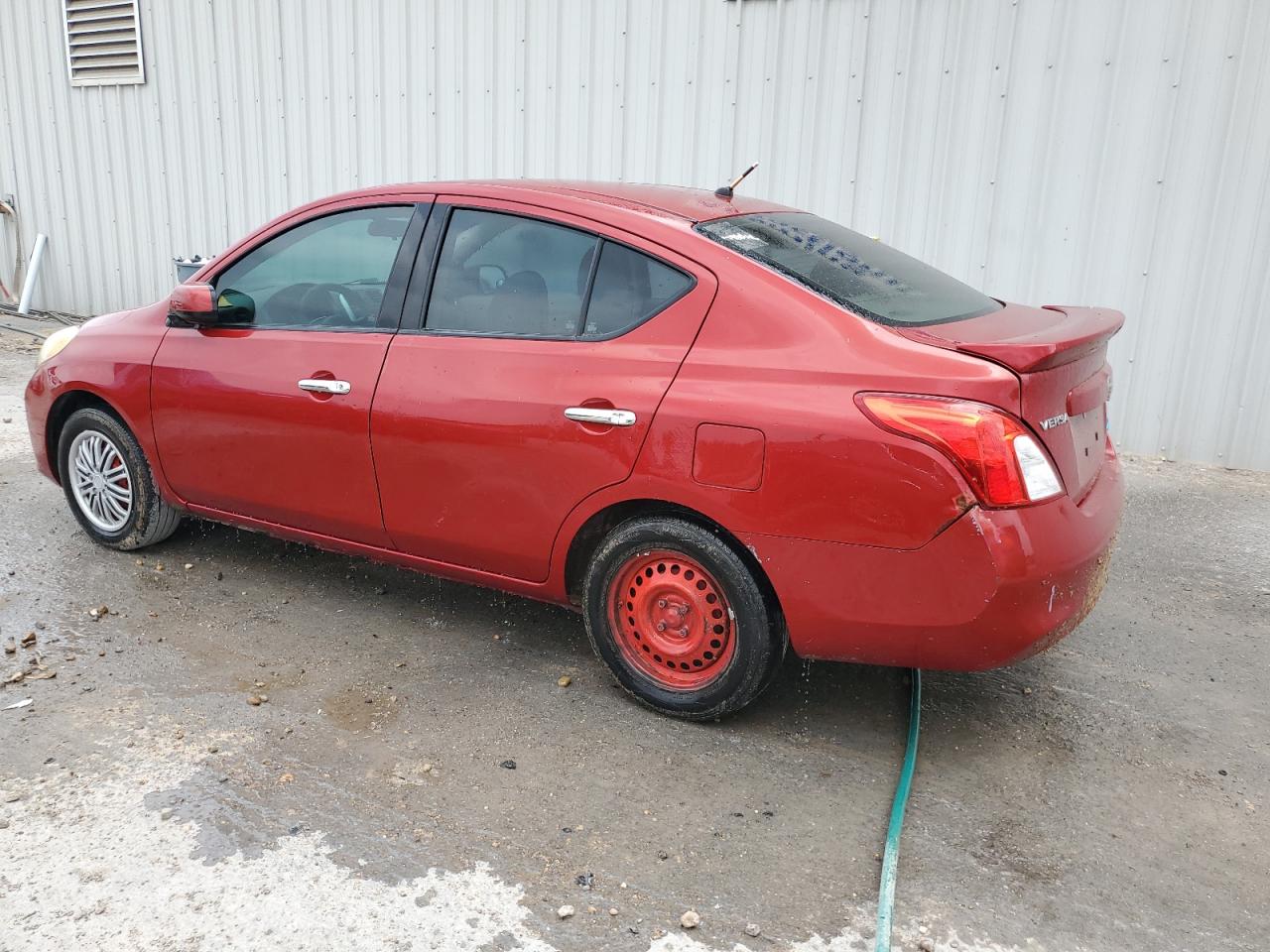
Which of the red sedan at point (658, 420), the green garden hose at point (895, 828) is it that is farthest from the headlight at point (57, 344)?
the green garden hose at point (895, 828)

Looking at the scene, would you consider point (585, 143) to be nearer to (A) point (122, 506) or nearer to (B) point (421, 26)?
(B) point (421, 26)

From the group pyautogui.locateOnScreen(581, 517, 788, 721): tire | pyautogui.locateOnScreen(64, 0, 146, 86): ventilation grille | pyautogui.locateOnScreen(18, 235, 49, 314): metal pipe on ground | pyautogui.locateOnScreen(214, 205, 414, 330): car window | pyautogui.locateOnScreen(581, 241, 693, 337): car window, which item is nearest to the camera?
pyautogui.locateOnScreen(581, 517, 788, 721): tire

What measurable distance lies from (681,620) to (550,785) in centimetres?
64

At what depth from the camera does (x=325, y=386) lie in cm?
363

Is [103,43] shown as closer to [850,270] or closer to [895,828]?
[850,270]

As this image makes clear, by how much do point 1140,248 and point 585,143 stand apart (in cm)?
394

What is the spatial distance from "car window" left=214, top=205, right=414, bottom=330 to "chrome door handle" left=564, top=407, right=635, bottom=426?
955mm

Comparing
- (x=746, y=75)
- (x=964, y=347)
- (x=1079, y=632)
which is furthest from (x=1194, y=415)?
(x=964, y=347)

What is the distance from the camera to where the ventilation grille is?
32.6ft

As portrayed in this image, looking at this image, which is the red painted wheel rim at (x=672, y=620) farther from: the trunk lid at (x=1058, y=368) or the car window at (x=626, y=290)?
the trunk lid at (x=1058, y=368)

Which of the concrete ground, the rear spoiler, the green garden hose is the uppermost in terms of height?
the rear spoiler

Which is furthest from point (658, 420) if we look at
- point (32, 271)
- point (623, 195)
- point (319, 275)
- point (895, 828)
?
point (32, 271)

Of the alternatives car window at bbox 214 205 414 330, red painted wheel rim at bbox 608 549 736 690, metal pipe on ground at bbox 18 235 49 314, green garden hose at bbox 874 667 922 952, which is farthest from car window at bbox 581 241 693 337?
metal pipe on ground at bbox 18 235 49 314

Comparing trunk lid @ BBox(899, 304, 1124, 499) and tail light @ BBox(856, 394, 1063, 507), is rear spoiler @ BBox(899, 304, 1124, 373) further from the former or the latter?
tail light @ BBox(856, 394, 1063, 507)
